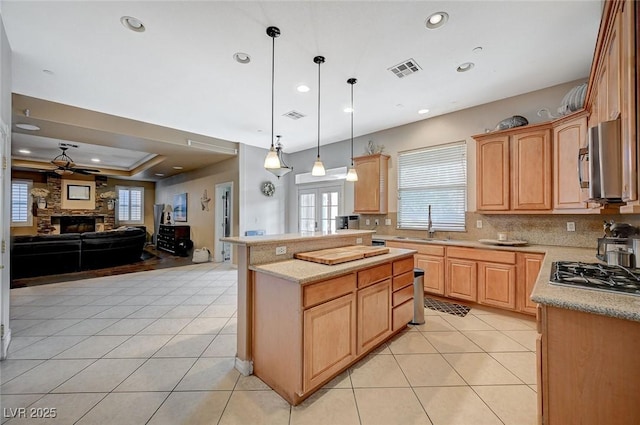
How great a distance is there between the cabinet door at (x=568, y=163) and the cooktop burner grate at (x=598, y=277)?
118 cm

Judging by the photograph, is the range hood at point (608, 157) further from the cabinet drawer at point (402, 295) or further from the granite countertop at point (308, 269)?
the cabinet drawer at point (402, 295)

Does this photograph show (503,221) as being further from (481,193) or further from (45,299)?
(45,299)

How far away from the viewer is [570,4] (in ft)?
7.07

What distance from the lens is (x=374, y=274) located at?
8.02ft

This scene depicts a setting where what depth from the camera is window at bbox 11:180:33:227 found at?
870 cm

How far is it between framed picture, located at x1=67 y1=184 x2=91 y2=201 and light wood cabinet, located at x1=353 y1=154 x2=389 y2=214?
10.7 metres

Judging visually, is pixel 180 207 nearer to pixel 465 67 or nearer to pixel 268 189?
pixel 268 189

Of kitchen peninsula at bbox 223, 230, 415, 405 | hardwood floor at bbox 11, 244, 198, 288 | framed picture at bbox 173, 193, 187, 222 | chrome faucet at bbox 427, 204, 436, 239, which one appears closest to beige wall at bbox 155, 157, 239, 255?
framed picture at bbox 173, 193, 187, 222

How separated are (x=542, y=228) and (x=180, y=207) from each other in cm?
983

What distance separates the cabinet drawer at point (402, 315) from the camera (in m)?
2.77

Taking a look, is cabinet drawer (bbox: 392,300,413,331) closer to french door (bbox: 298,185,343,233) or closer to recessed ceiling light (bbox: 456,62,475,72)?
recessed ceiling light (bbox: 456,62,475,72)

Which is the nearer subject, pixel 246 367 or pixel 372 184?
pixel 246 367

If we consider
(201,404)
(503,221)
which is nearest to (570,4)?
(503,221)

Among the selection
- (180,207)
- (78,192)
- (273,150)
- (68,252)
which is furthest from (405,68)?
(78,192)
